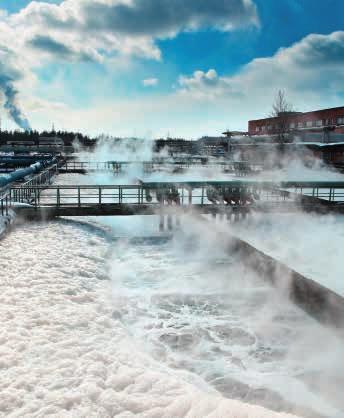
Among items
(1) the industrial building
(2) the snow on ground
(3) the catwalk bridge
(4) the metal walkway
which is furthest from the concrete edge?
(1) the industrial building

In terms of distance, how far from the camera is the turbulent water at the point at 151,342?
5.22m

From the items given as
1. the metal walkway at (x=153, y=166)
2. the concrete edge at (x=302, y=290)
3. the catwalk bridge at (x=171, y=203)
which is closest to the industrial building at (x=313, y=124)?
the metal walkway at (x=153, y=166)

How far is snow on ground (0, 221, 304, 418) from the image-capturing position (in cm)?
500

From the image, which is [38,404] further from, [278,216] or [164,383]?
[278,216]

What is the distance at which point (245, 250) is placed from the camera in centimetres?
1172

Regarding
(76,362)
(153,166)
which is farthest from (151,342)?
(153,166)

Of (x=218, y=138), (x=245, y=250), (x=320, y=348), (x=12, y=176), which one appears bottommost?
(x=320, y=348)

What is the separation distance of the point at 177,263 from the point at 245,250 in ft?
6.95

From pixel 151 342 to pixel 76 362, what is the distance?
1.73m

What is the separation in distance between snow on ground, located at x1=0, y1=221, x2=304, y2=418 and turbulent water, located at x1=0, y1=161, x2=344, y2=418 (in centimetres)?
2

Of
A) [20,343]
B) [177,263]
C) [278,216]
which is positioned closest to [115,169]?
[278,216]

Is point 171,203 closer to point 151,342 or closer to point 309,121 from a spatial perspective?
point 151,342

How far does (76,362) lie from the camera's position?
6008mm

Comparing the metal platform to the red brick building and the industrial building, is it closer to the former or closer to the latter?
the industrial building
